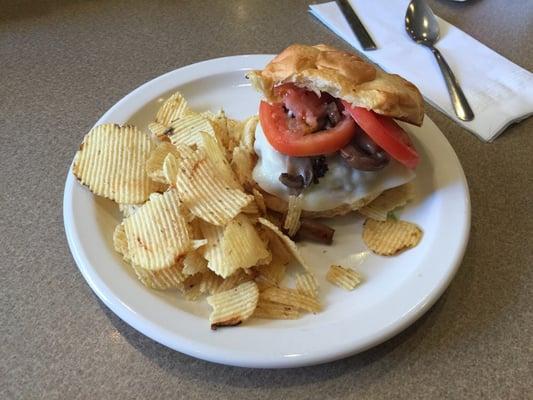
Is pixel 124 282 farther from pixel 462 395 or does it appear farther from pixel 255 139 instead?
pixel 462 395

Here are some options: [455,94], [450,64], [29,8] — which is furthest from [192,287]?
[29,8]

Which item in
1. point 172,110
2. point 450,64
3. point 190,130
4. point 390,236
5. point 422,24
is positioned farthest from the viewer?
point 422,24

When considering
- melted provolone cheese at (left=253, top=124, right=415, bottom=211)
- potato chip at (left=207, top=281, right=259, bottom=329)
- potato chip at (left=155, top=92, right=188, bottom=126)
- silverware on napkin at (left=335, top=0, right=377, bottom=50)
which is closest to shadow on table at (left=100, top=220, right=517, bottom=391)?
potato chip at (left=207, top=281, right=259, bottom=329)

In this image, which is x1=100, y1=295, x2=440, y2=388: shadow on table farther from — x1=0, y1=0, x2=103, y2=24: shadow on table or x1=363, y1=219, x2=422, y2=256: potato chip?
x1=0, y1=0, x2=103, y2=24: shadow on table

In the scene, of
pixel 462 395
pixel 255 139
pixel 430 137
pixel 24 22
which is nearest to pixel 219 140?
pixel 255 139

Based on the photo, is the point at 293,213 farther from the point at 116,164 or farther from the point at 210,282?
the point at 116,164
